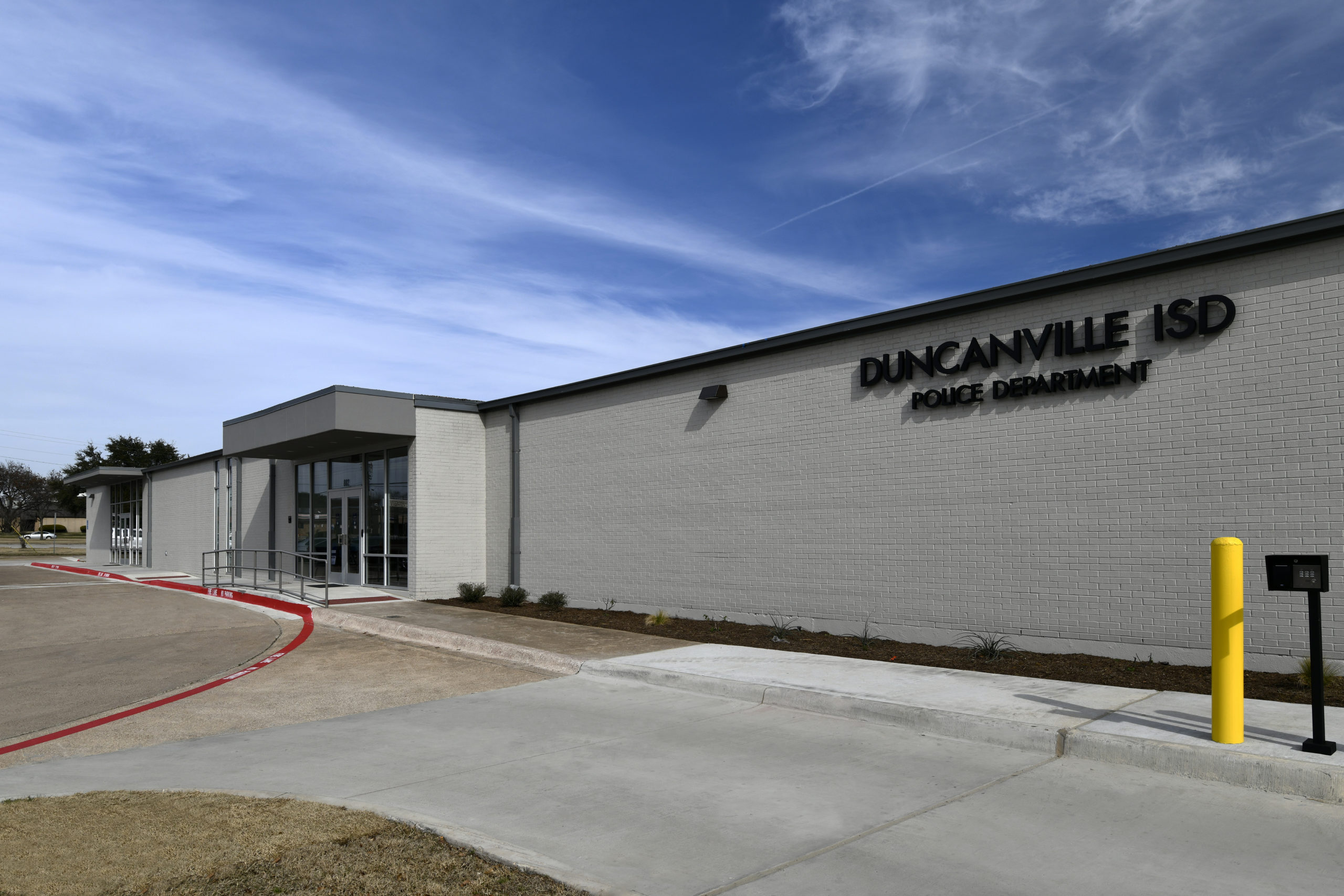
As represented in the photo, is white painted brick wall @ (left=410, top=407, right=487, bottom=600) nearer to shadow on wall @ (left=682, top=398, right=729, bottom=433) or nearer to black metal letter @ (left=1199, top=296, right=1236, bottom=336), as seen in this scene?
shadow on wall @ (left=682, top=398, right=729, bottom=433)

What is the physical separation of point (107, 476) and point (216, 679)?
31.8 meters

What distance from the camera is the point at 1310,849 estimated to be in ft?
16.1

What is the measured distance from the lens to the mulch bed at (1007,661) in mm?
8734

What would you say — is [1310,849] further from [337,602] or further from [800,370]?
[337,602]

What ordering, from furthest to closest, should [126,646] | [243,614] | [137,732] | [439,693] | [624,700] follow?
[243,614]
[126,646]
[439,693]
[624,700]
[137,732]

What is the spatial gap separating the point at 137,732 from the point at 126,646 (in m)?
6.24

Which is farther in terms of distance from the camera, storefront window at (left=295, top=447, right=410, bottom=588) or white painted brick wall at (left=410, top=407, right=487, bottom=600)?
storefront window at (left=295, top=447, right=410, bottom=588)

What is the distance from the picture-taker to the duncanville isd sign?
1004cm

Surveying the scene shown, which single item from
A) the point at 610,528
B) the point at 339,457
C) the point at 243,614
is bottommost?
the point at 243,614

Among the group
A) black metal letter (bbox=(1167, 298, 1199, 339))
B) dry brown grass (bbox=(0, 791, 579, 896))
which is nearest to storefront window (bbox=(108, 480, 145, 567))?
dry brown grass (bbox=(0, 791, 579, 896))

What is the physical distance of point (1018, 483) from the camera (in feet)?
37.4

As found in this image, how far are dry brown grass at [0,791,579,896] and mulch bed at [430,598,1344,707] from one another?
6.88m

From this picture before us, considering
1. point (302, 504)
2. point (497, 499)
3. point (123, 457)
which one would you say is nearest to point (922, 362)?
point (497, 499)

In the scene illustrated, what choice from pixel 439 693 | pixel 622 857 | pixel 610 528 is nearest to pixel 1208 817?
pixel 622 857
